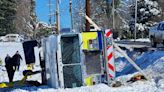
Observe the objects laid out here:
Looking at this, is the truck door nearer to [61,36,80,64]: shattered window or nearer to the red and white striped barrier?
the red and white striped barrier

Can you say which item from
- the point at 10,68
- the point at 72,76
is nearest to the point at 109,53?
the point at 72,76

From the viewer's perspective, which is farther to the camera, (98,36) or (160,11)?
(160,11)

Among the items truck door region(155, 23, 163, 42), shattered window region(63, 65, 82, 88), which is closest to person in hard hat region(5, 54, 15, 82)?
truck door region(155, 23, 163, 42)

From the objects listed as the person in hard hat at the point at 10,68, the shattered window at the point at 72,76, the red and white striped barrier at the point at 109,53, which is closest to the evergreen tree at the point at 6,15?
the person in hard hat at the point at 10,68

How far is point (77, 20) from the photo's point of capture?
106188 millimetres

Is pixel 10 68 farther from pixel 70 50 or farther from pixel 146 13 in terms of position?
pixel 146 13

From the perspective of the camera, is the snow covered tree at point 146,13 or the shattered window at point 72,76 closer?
the shattered window at point 72,76

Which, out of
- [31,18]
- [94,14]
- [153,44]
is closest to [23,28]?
[31,18]

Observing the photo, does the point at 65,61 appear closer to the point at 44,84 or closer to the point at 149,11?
the point at 44,84

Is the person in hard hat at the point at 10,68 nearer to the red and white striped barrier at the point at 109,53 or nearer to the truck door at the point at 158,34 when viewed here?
the truck door at the point at 158,34

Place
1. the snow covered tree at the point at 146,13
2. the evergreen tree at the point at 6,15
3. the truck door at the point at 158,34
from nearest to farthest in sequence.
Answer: the truck door at the point at 158,34
the snow covered tree at the point at 146,13
the evergreen tree at the point at 6,15

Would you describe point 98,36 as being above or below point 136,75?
above

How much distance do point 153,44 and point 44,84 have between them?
1319 centimetres

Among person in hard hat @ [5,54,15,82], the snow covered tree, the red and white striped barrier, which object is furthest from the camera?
the snow covered tree
